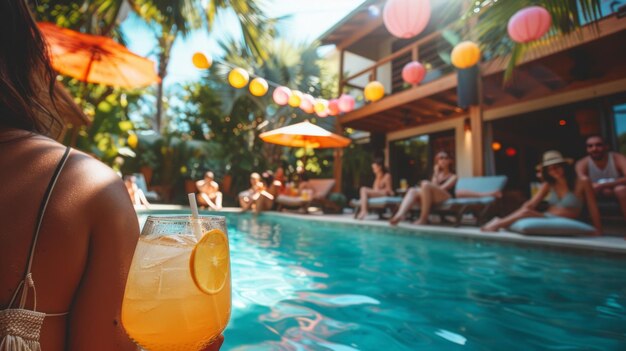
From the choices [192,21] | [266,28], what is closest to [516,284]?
[266,28]

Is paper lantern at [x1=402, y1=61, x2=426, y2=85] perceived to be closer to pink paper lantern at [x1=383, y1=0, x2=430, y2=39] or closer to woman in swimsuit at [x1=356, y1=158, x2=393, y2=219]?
pink paper lantern at [x1=383, y1=0, x2=430, y2=39]

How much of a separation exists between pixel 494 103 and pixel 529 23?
16.8 feet

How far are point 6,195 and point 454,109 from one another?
384 inches

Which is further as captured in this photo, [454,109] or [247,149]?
[247,149]

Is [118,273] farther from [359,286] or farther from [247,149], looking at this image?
[247,149]

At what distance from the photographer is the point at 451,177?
6.79m

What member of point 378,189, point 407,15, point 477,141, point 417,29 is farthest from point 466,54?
point 378,189

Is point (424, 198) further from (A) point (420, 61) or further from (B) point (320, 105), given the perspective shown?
(A) point (420, 61)

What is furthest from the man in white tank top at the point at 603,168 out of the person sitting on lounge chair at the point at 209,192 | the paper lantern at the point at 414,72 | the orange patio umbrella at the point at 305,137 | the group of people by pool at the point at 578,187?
the person sitting on lounge chair at the point at 209,192

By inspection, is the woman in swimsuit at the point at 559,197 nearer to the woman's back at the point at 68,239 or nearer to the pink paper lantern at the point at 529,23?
the pink paper lantern at the point at 529,23

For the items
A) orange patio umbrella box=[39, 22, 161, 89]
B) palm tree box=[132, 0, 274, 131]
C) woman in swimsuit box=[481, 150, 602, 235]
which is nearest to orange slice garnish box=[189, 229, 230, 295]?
woman in swimsuit box=[481, 150, 602, 235]

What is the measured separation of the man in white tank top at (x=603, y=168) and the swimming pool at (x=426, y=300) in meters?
1.95

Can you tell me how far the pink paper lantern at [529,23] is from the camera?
12.3 ft

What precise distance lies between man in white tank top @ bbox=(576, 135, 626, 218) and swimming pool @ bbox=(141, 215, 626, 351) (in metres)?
1.95
